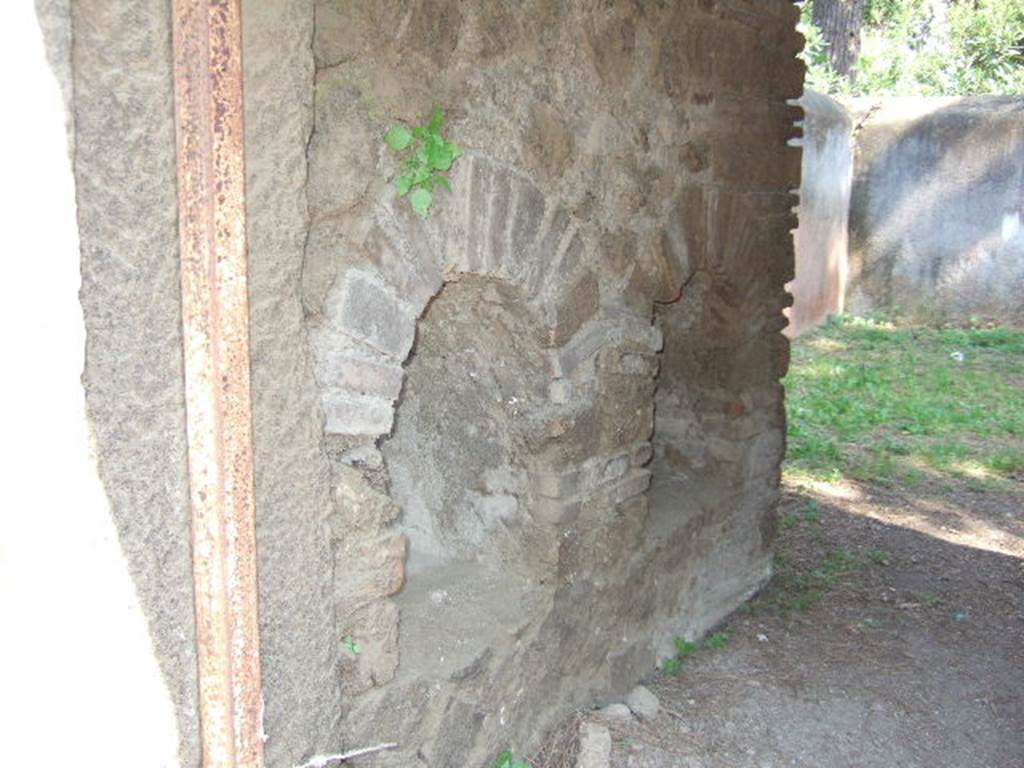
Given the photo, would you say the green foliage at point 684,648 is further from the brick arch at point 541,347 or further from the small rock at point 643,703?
the brick arch at point 541,347

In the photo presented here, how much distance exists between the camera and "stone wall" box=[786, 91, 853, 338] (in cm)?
911

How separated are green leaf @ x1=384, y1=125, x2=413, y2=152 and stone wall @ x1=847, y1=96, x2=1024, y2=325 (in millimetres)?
9417

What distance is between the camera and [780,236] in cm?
389

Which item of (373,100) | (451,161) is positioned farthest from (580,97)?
(373,100)

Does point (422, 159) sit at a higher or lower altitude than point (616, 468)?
higher

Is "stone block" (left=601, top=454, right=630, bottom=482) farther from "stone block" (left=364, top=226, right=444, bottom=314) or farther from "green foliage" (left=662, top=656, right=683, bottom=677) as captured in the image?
"stone block" (left=364, top=226, right=444, bottom=314)

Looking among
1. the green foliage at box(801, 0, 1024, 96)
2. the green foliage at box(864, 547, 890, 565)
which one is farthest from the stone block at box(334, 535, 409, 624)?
the green foliage at box(801, 0, 1024, 96)

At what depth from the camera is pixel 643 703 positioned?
3264mm

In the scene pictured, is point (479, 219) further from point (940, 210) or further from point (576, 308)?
point (940, 210)

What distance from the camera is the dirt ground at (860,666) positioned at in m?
3.12

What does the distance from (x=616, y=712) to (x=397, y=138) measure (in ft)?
6.37

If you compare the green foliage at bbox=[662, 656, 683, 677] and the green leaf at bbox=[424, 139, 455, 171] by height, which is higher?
the green leaf at bbox=[424, 139, 455, 171]

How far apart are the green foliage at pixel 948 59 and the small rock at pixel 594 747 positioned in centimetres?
1081

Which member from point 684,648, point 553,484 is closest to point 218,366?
point 553,484
